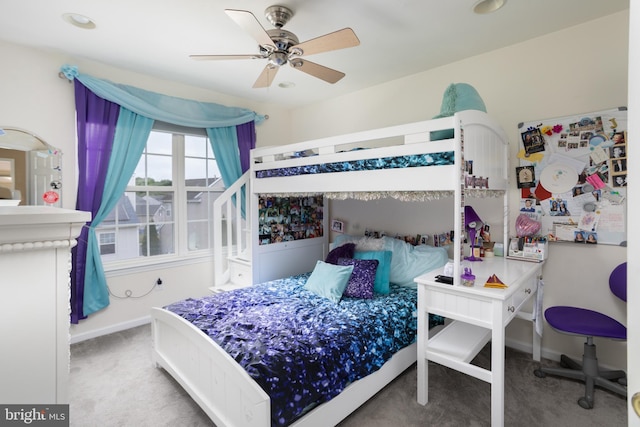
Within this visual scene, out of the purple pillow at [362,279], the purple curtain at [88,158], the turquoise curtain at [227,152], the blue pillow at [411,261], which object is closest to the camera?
the purple pillow at [362,279]

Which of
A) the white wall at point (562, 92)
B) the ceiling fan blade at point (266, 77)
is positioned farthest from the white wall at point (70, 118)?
the white wall at point (562, 92)

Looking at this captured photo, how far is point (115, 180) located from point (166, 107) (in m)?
0.89

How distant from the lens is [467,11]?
86.8 inches

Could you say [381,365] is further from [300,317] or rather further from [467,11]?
[467,11]

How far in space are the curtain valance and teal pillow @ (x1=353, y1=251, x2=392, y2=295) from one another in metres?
2.19

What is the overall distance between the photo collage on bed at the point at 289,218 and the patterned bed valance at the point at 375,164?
1.79 feet

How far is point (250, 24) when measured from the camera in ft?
5.65

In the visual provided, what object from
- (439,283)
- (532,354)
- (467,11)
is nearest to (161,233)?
(439,283)

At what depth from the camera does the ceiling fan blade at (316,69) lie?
2.18m

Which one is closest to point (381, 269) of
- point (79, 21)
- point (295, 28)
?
point (295, 28)

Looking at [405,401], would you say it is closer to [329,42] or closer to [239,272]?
[239,272]

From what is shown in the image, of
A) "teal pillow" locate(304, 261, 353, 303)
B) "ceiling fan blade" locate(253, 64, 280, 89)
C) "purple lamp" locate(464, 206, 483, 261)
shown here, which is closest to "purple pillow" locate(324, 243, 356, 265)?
"teal pillow" locate(304, 261, 353, 303)

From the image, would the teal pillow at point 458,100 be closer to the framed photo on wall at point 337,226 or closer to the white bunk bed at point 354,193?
the white bunk bed at point 354,193

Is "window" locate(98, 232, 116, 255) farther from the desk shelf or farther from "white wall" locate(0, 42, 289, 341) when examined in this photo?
the desk shelf
